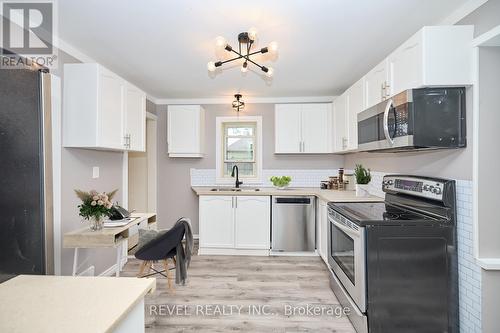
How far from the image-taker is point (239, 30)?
215 cm

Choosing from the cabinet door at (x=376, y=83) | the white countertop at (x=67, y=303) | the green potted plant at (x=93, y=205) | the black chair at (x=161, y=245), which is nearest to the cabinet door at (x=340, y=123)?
the cabinet door at (x=376, y=83)

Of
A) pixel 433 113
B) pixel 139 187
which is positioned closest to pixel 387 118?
pixel 433 113

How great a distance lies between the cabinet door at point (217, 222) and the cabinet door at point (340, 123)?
1.76 m

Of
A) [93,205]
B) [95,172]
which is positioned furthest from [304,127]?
[93,205]

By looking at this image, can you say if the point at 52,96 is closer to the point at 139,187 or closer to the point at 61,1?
the point at 61,1

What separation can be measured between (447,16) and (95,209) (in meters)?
3.24

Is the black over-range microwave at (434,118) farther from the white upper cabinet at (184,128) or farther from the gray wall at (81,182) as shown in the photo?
the white upper cabinet at (184,128)

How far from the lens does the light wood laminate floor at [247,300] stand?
2148mm

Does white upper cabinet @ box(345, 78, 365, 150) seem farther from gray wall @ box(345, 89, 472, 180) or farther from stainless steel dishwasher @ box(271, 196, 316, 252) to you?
stainless steel dishwasher @ box(271, 196, 316, 252)

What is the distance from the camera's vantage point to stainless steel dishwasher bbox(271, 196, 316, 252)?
3672mm

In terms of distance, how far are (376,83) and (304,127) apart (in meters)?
1.71

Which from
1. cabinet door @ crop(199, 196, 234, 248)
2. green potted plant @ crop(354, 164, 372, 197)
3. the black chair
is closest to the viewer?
the black chair

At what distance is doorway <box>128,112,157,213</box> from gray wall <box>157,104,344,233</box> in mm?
106

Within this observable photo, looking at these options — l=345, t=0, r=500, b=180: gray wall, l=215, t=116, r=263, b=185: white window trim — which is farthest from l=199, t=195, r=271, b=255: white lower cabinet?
l=345, t=0, r=500, b=180: gray wall
